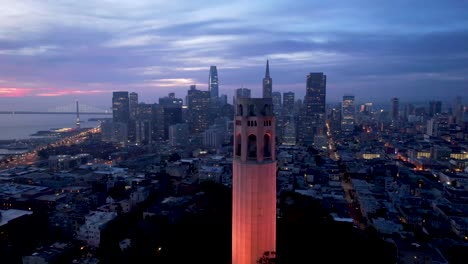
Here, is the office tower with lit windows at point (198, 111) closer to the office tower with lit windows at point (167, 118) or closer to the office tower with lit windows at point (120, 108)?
the office tower with lit windows at point (167, 118)

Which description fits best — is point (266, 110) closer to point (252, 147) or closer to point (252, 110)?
point (252, 110)

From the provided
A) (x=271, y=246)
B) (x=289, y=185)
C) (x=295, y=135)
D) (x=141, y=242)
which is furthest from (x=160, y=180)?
(x=295, y=135)

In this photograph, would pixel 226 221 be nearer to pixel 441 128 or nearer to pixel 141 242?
pixel 141 242

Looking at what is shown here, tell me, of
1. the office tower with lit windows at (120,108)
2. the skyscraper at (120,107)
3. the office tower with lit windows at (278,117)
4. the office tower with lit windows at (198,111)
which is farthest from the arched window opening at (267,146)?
the skyscraper at (120,107)

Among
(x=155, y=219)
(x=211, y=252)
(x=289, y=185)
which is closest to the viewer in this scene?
(x=211, y=252)

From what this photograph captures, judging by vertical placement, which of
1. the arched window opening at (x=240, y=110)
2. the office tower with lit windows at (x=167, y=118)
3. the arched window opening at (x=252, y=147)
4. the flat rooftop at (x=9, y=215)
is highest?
the arched window opening at (x=240, y=110)

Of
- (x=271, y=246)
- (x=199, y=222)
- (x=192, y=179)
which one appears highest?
(x=271, y=246)

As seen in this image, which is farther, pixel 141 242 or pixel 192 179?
pixel 192 179
